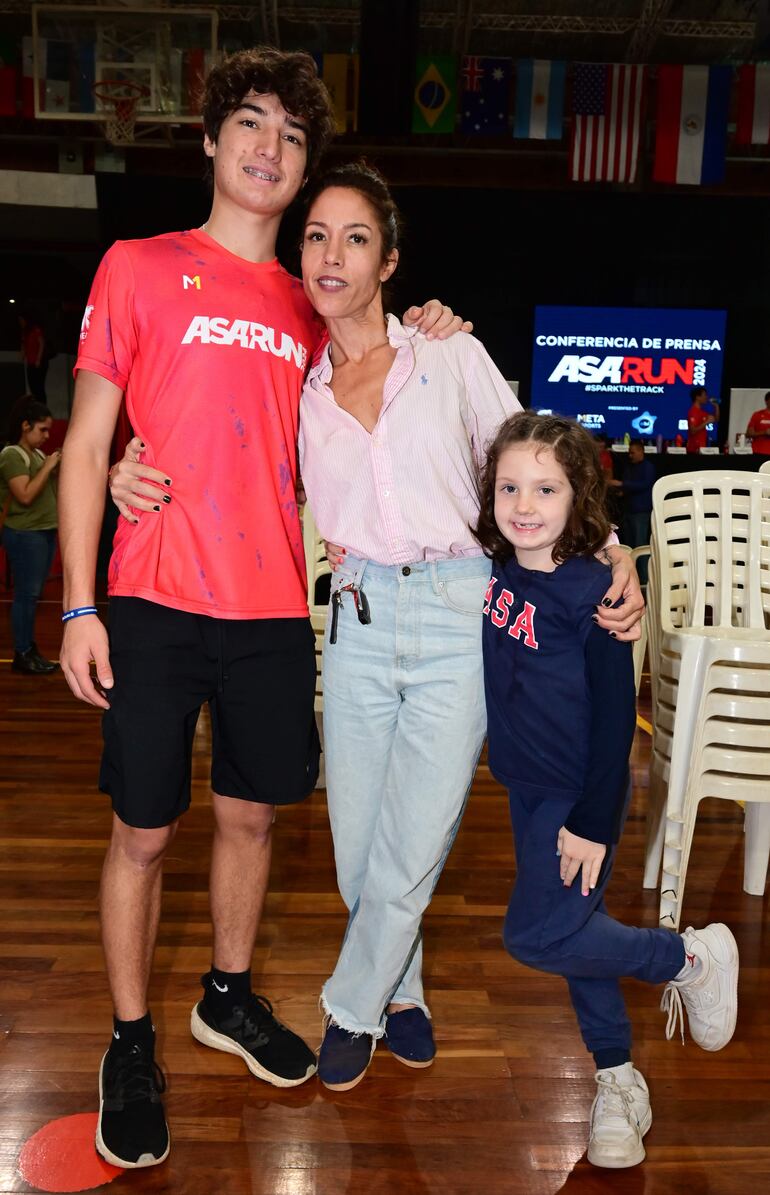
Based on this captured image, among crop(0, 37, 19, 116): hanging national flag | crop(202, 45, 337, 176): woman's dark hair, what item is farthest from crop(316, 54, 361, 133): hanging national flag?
crop(202, 45, 337, 176): woman's dark hair

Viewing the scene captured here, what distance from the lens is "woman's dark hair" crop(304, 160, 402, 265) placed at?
180 cm

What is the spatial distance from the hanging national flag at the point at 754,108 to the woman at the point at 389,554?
9914mm

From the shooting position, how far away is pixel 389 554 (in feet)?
5.82

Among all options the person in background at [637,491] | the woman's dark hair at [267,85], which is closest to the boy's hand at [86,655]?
the woman's dark hair at [267,85]

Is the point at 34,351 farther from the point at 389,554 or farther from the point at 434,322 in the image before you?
the point at 389,554

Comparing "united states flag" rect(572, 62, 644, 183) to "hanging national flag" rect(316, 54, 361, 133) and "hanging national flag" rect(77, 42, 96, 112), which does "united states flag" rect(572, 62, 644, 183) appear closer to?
"hanging national flag" rect(316, 54, 361, 133)

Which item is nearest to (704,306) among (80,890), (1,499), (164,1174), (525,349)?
(525,349)

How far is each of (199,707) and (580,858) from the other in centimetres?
71

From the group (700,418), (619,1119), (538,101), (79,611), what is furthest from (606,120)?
(619,1119)

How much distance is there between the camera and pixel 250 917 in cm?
201

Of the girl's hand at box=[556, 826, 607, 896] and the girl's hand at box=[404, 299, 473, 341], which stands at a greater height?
the girl's hand at box=[404, 299, 473, 341]

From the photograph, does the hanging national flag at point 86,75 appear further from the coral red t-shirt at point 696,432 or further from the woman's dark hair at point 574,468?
the woman's dark hair at point 574,468

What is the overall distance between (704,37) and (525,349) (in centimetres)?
375

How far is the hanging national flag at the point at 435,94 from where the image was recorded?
1005 cm
